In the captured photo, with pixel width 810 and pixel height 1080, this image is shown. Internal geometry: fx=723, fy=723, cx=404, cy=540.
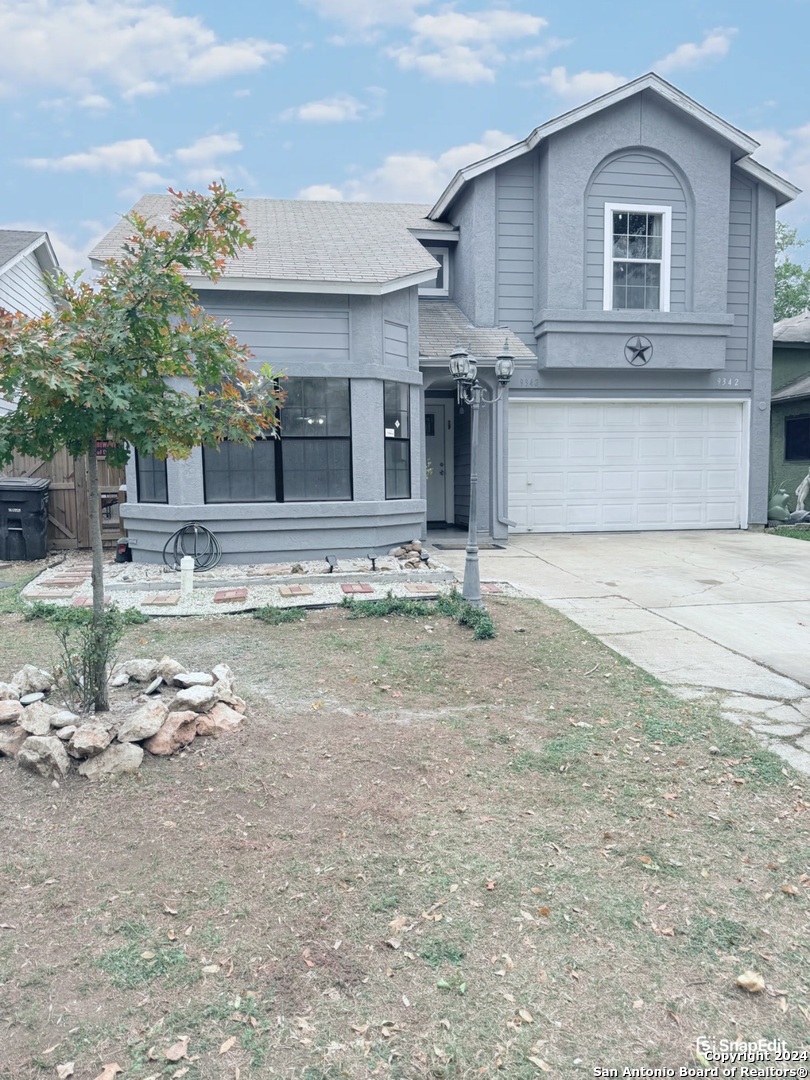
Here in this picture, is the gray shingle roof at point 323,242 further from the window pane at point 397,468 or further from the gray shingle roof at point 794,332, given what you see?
the gray shingle roof at point 794,332

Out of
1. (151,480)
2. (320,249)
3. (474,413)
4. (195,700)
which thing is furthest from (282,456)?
(195,700)

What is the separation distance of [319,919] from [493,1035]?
74 centimetres

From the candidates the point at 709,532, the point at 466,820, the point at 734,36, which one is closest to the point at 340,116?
the point at 734,36

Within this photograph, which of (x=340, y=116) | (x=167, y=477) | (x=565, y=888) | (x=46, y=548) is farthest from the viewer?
(x=340, y=116)

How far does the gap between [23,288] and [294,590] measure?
37.2 ft

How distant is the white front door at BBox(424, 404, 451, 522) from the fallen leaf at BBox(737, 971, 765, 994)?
38.6 feet

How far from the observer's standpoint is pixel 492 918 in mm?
2561

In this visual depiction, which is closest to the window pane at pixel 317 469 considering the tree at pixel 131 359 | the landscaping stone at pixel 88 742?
the tree at pixel 131 359

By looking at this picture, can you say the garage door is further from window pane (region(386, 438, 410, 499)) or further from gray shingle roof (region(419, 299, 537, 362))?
window pane (region(386, 438, 410, 499))

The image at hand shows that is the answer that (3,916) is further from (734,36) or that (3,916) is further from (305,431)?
(734,36)

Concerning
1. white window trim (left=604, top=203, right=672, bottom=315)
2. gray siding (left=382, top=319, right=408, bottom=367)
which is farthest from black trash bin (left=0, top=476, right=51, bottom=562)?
white window trim (left=604, top=203, right=672, bottom=315)

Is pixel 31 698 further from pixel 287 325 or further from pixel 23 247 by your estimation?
pixel 23 247

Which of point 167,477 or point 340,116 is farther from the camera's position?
point 340,116

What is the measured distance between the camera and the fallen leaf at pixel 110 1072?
6.24 feet
